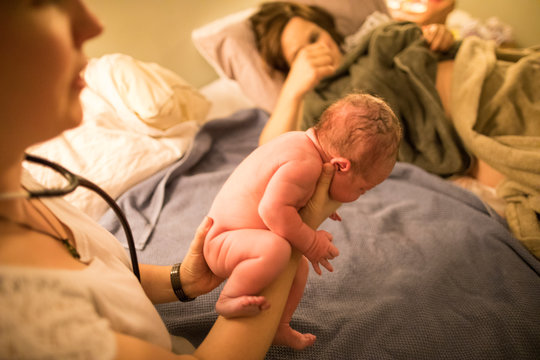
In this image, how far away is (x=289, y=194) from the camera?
0.71 m

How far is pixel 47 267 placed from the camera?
433 mm

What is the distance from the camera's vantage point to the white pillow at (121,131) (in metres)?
1.21

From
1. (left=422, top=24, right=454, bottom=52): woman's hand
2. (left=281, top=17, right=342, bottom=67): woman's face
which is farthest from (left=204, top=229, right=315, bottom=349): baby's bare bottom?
(left=422, top=24, right=454, bottom=52): woman's hand

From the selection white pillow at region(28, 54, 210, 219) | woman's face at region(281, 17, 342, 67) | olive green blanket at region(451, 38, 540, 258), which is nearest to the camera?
olive green blanket at region(451, 38, 540, 258)

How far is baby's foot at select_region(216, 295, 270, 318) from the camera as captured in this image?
25.1 inches

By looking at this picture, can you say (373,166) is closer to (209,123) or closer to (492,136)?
(492,136)

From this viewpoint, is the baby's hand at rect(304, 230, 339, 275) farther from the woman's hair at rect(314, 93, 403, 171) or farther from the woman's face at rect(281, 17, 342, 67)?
the woman's face at rect(281, 17, 342, 67)

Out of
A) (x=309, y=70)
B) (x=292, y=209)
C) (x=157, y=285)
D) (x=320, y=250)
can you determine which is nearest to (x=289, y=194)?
(x=292, y=209)

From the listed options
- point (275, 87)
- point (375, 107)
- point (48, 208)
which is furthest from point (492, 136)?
point (48, 208)

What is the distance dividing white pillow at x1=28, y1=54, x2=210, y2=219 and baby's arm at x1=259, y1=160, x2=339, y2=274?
2.59 ft

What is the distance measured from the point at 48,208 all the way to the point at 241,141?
113cm

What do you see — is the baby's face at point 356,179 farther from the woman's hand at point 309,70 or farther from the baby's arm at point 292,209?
the woman's hand at point 309,70

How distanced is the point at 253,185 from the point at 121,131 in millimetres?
893

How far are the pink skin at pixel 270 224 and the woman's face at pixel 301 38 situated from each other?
3.61ft
